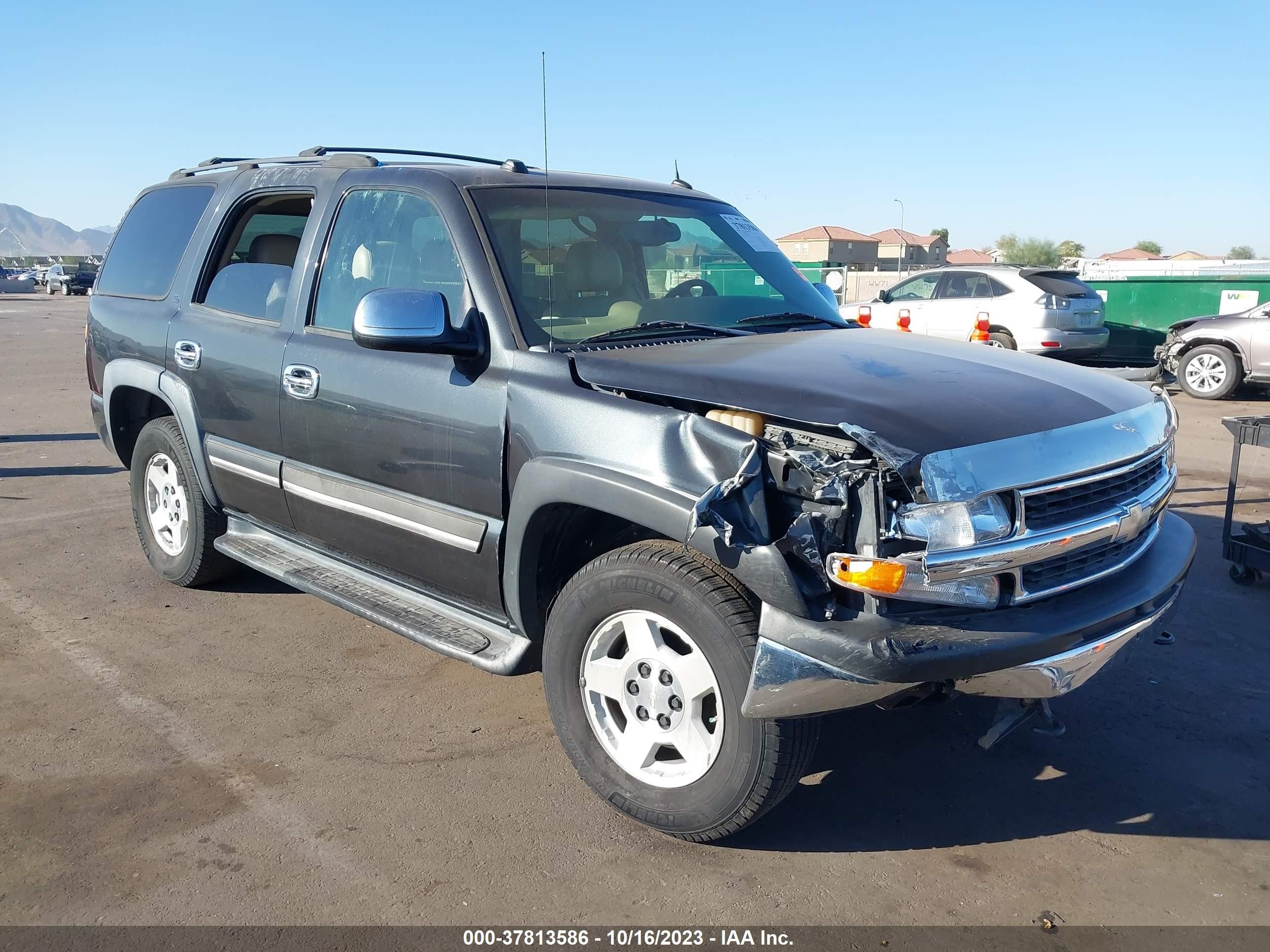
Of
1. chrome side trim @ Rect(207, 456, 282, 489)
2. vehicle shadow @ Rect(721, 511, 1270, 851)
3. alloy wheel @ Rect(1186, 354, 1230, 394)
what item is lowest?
vehicle shadow @ Rect(721, 511, 1270, 851)

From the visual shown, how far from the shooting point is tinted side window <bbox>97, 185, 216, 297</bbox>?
5.10 m

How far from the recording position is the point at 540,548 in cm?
334

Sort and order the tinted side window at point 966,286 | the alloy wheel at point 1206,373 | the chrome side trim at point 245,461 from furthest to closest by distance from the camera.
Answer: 1. the tinted side window at point 966,286
2. the alloy wheel at point 1206,373
3. the chrome side trim at point 245,461

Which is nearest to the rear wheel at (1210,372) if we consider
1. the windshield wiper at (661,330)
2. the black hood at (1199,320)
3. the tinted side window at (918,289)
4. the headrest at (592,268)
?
the black hood at (1199,320)

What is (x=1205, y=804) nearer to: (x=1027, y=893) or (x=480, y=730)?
(x=1027, y=893)

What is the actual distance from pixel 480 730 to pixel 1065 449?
2.26m

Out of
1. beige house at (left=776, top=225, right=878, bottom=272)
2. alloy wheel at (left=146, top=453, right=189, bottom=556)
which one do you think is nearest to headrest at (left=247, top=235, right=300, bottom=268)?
alloy wheel at (left=146, top=453, right=189, bottom=556)

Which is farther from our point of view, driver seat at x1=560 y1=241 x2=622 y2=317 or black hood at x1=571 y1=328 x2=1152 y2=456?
driver seat at x1=560 y1=241 x2=622 y2=317

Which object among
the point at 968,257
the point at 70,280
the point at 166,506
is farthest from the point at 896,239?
the point at 166,506

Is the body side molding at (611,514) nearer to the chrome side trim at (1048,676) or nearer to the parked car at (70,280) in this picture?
the chrome side trim at (1048,676)

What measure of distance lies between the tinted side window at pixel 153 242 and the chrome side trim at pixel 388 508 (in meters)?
1.65

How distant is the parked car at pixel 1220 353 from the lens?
40.7 feet

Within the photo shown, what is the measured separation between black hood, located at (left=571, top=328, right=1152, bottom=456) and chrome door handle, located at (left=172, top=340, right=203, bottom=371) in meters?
2.27

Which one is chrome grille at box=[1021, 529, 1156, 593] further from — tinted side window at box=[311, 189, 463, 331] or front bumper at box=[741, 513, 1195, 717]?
tinted side window at box=[311, 189, 463, 331]
